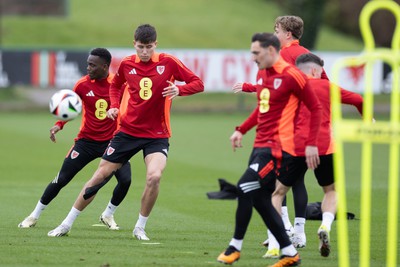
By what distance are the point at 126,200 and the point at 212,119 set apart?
22486mm

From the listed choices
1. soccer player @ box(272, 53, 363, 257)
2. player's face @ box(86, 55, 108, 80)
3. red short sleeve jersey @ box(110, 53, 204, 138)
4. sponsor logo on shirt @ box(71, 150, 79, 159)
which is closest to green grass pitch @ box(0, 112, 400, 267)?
soccer player @ box(272, 53, 363, 257)

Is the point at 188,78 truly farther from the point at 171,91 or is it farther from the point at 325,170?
the point at 325,170

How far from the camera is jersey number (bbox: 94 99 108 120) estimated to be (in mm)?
11719

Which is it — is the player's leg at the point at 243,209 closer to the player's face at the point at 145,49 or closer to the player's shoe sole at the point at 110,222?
the player's face at the point at 145,49

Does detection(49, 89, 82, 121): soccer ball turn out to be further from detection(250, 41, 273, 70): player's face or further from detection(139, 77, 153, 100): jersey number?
detection(250, 41, 273, 70): player's face

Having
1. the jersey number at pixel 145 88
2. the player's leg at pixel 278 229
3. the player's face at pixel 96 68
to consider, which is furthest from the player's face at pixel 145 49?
the player's leg at pixel 278 229

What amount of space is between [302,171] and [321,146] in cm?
33

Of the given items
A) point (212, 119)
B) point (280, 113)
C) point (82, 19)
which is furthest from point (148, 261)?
point (82, 19)

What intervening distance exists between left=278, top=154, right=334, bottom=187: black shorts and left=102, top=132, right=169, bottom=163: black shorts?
1661 millimetres

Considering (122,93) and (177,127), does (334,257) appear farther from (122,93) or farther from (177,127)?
(177,127)

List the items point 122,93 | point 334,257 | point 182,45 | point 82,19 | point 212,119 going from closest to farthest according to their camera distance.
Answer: point 334,257 → point 122,93 → point 212,119 → point 182,45 → point 82,19

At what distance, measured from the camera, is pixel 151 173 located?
414 inches

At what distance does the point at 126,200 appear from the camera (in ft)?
49.8

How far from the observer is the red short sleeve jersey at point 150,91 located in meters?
10.8
